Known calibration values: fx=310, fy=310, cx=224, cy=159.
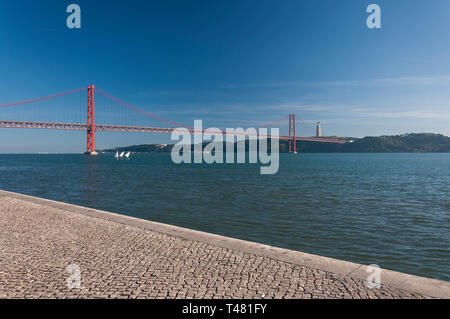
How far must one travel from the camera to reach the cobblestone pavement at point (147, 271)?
116 inches

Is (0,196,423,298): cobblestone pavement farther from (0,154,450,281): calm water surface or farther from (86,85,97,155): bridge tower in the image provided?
(86,85,97,155): bridge tower

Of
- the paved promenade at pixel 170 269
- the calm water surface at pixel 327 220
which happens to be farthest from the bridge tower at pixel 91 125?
the paved promenade at pixel 170 269

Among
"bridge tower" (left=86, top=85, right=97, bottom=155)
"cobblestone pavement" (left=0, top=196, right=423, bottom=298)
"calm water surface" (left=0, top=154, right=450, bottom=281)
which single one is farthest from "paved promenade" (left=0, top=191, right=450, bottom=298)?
"bridge tower" (left=86, top=85, right=97, bottom=155)

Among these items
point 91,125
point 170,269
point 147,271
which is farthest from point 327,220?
point 91,125

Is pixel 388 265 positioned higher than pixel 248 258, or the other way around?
pixel 248 258

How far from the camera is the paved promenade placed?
2.94m

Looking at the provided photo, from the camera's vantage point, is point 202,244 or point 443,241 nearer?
point 202,244

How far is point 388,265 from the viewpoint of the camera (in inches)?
184

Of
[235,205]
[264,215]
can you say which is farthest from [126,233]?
[235,205]

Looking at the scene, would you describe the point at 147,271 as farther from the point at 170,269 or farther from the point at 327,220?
the point at 327,220

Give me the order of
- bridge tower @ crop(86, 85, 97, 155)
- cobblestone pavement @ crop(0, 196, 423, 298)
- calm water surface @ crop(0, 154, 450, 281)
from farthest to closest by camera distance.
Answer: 1. bridge tower @ crop(86, 85, 97, 155)
2. calm water surface @ crop(0, 154, 450, 281)
3. cobblestone pavement @ crop(0, 196, 423, 298)

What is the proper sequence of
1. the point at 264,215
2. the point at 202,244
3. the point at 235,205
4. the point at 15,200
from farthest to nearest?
the point at 235,205, the point at 15,200, the point at 264,215, the point at 202,244
